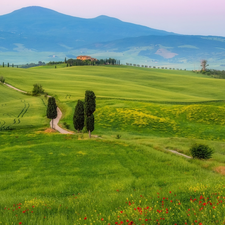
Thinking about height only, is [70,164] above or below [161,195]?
below

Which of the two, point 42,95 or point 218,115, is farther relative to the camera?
point 42,95

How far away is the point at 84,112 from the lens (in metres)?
41.3

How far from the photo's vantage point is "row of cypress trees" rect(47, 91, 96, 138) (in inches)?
1537

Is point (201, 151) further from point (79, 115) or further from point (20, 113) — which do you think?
point (20, 113)

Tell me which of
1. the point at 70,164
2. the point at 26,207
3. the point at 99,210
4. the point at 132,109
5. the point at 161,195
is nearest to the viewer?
the point at 99,210

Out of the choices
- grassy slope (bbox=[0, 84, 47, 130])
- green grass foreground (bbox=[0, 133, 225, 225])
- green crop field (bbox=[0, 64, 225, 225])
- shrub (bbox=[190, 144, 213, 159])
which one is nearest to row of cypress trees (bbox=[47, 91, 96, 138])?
green crop field (bbox=[0, 64, 225, 225])

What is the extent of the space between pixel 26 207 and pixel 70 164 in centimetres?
1302

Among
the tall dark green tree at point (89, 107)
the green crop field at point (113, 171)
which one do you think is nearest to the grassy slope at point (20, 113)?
the green crop field at point (113, 171)

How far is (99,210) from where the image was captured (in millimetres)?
10109

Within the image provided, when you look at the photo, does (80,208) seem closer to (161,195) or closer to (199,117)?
(161,195)

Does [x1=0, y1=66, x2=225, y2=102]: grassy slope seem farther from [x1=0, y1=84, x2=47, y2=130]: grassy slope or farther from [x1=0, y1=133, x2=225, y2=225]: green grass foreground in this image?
[x1=0, y1=133, x2=225, y2=225]: green grass foreground

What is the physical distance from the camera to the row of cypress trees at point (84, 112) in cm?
3903

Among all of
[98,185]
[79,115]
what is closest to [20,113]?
[79,115]

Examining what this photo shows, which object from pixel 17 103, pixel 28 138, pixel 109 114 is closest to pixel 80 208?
pixel 28 138
